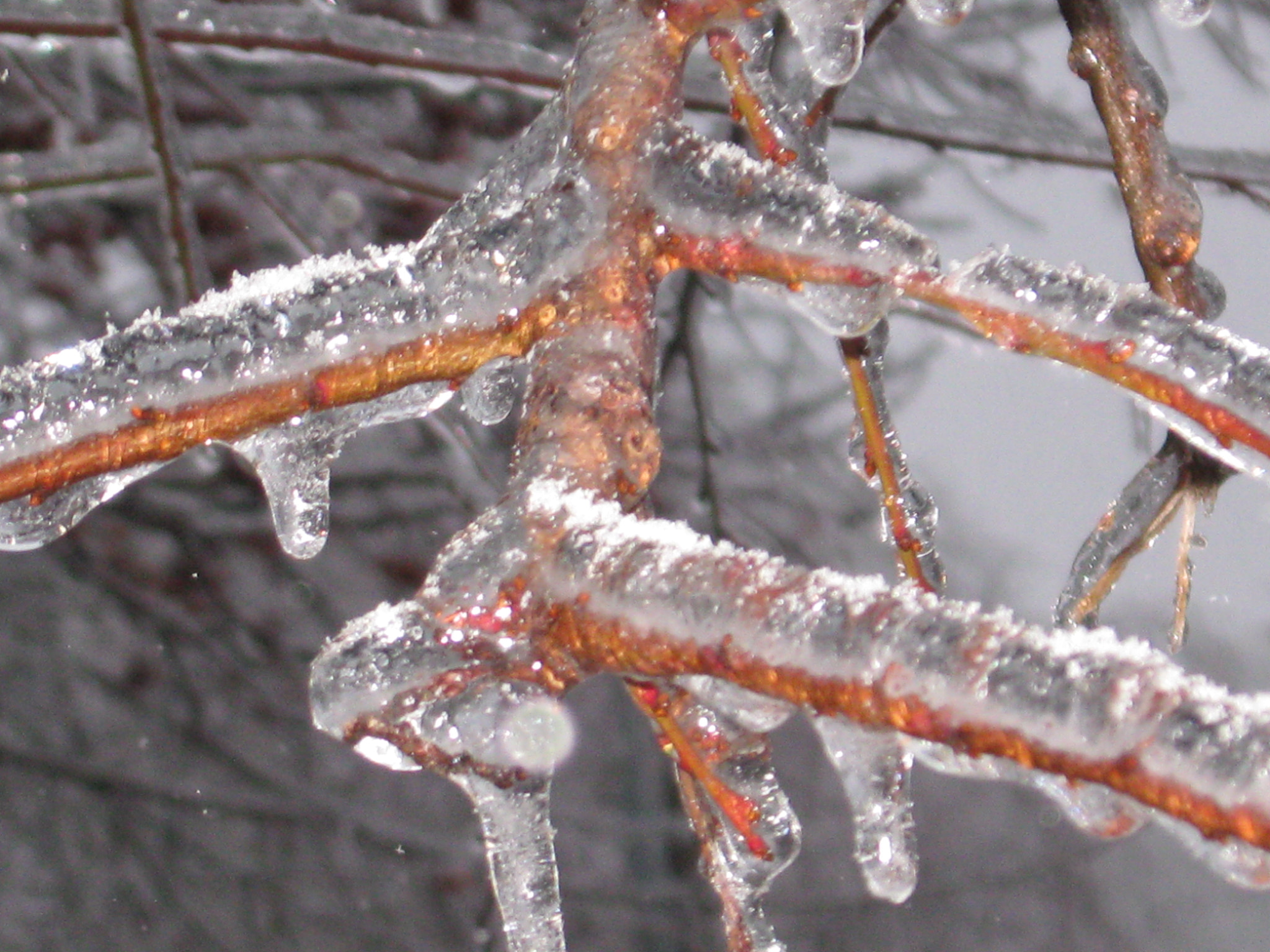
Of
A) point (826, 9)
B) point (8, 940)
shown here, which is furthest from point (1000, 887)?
point (826, 9)

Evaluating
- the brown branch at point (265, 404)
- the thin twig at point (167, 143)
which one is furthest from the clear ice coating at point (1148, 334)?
the thin twig at point (167, 143)

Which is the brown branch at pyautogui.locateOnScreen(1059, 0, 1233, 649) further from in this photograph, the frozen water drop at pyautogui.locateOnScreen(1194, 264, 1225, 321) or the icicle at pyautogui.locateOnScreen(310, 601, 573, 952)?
the icicle at pyautogui.locateOnScreen(310, 601, 573, 952)

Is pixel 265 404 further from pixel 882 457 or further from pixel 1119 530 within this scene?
pixel 1119 530

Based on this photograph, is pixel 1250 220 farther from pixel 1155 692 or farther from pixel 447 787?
pixel 1155 692

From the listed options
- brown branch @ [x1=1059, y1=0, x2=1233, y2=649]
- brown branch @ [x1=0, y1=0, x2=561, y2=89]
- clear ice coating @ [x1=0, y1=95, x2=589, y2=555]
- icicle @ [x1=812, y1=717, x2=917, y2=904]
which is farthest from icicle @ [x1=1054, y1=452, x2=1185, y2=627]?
brown branch @ [x1=0, y1=0, x2=561, y2=89]

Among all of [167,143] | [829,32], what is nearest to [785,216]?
[829,32]

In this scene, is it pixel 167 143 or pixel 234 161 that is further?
pixel 234 161

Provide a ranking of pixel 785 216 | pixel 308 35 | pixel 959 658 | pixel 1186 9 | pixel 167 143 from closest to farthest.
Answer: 1. pixel 959 658
2. pixel 785 216
3. pixel 1186 9
4. pixel 167 143
5. pixel 308 35
